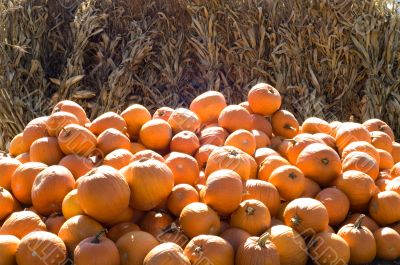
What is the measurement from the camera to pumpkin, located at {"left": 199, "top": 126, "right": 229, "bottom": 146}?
3.01m

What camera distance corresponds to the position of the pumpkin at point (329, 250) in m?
2.20

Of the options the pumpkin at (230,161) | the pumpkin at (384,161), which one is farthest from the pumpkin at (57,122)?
the pumpkin at (384,161)

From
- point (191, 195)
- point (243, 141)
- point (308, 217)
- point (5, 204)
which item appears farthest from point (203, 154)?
point (5, 204)

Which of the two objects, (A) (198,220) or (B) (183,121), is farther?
(B) (183,121)

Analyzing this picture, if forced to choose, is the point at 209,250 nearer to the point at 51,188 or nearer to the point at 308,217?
the point at 308,217

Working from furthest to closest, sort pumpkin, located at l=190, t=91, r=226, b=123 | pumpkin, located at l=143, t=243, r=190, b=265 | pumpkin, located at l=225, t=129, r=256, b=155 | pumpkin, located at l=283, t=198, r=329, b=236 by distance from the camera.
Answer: pumpkin, located at l=190, t=91, r=226, b=123 < pumpkin, located at l=225, t=129, r=256, b=155 < pumpkin, located at l=283, t=198, r=329, b=236 < pumpkin, located at l=143, t=243, r=190, b=265

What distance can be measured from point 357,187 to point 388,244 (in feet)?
1.08

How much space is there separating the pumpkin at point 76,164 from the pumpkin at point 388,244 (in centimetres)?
160

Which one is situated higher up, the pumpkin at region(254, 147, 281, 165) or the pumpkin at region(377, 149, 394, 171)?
the pumpkin at region(254, 147, 281, 165)

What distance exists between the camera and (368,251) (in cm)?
234

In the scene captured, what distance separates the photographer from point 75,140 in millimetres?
2707

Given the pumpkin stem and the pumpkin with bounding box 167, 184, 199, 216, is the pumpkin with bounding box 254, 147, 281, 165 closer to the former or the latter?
the pumpkin with bounding box 167, 184, 199, 216

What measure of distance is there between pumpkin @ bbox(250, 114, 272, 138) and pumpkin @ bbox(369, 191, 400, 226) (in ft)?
2.87

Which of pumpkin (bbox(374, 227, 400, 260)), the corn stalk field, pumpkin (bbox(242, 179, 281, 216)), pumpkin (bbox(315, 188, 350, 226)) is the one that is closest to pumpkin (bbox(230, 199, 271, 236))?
pumpkin (bbox(242, 179, 281, 216))
